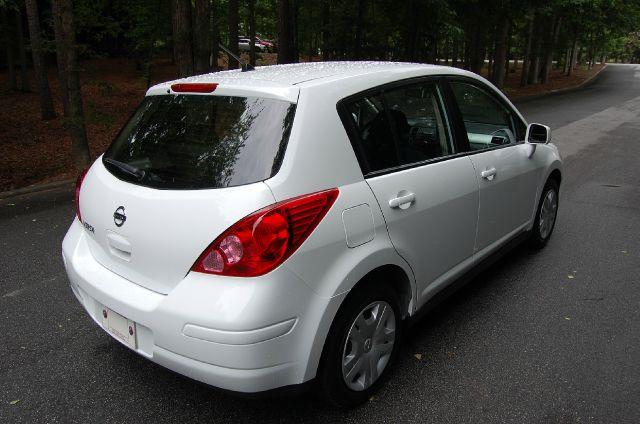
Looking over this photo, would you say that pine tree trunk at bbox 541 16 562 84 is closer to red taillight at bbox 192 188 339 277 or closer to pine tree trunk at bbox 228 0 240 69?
pine tree trunk at bbox 228 0 240 69

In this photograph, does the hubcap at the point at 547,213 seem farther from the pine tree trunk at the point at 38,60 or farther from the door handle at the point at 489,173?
the pine tree trunk at the point at 38,60

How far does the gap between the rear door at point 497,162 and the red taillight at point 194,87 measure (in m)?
1.62

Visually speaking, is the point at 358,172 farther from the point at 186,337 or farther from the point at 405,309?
the point at 186,337

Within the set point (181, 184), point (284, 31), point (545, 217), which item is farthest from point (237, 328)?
point (284, 31)

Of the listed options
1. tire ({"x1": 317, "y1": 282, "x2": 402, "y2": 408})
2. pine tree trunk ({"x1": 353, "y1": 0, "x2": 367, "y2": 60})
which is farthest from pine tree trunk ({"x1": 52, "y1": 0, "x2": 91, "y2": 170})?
pine tree trunk ({"x1": 353, "y1": 0, "x2": 367, "y2": 60})

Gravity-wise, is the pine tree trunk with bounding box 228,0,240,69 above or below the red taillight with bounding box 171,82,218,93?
above

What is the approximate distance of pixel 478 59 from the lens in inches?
883

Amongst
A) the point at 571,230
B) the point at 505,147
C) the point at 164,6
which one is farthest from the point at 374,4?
the point at 505,147

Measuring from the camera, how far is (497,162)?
373 cm

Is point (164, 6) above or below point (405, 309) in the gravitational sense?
above

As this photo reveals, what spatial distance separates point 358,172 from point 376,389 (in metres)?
1.19

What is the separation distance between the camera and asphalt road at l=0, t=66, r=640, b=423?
2.71 m

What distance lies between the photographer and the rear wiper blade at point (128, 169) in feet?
8.56

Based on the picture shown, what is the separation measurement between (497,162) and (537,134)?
0.68m
